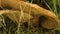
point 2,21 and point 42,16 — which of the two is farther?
point 2,21

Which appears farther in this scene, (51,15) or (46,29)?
(46,29)

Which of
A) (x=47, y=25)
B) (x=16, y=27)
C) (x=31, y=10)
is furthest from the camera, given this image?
(x=16, y=27)

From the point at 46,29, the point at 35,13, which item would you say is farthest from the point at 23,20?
the point at 46,29

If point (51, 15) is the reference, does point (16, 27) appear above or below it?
below

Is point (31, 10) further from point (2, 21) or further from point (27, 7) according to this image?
point (2, 21)

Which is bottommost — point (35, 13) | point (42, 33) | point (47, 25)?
point (42, 33)

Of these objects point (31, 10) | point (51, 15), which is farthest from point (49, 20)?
point (31, 10)

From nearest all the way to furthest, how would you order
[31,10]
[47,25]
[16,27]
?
[31,10], [47,25], [16,27]

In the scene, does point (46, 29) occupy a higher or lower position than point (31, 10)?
lower

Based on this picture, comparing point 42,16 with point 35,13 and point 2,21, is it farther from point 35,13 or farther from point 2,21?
point 2,21
